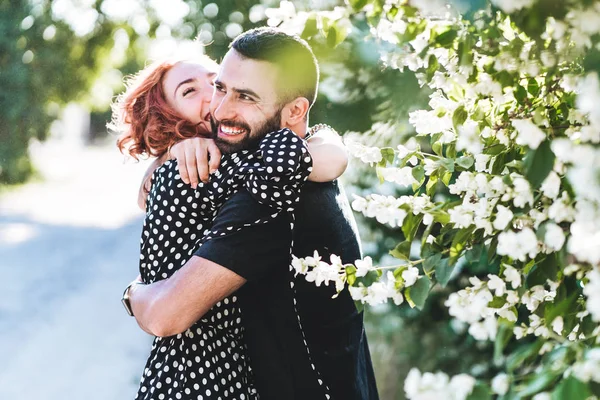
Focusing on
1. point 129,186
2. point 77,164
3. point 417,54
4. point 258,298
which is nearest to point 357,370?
point 258,298

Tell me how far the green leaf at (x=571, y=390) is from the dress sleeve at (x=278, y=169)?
1.01 m

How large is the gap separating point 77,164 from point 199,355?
25.8m

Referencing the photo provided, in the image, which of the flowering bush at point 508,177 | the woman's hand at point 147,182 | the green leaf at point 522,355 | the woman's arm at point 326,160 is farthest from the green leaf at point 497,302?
the woman's hand at point 147,182

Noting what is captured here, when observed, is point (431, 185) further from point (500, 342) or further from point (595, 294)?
point (595, 294)

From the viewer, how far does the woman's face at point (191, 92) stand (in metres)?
2.50

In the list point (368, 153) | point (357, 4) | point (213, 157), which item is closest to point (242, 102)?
point (213, 157)

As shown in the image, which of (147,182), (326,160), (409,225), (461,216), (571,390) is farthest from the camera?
(147,182)

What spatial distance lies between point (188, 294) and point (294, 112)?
601mm

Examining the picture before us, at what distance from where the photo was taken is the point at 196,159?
2.07 meters

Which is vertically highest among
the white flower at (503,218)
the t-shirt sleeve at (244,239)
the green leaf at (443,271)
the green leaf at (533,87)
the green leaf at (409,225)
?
the green leaf at (533,87)

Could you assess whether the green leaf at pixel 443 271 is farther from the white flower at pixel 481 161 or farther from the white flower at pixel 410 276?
the white flower at pixel 481 161

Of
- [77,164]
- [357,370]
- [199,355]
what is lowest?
[77,164]

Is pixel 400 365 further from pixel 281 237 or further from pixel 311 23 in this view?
pixel 311 23

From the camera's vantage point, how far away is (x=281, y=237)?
206cm
